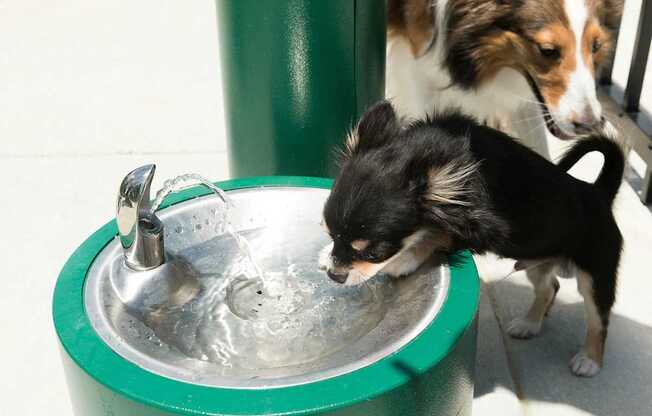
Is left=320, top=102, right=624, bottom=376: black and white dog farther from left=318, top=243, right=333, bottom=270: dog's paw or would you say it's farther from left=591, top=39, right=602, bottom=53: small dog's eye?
left=591, top=39, right=602, bottom=53: small dog's eye

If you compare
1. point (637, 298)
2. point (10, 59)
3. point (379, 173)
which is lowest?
point (637, 298)

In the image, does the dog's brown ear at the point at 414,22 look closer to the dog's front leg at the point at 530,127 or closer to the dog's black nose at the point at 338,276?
the dog's front leg at the point at 530,127

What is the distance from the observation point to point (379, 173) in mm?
2602

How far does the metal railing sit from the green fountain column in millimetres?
1755

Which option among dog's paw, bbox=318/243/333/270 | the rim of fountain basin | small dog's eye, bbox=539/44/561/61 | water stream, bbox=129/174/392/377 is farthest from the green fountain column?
the rim of fountain basin

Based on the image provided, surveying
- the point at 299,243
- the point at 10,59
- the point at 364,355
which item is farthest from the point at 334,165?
the point at 10,59

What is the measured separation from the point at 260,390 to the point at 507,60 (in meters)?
2.40

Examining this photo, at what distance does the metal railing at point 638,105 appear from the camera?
14.6 ft

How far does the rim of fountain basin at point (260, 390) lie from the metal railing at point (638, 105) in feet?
7.92

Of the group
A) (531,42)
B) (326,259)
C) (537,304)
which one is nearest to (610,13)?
(531,42)

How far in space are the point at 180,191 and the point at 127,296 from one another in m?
0.59

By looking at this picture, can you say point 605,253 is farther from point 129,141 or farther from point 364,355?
point 129,141

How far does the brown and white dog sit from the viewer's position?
352cm

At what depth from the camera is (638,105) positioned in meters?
4.95
